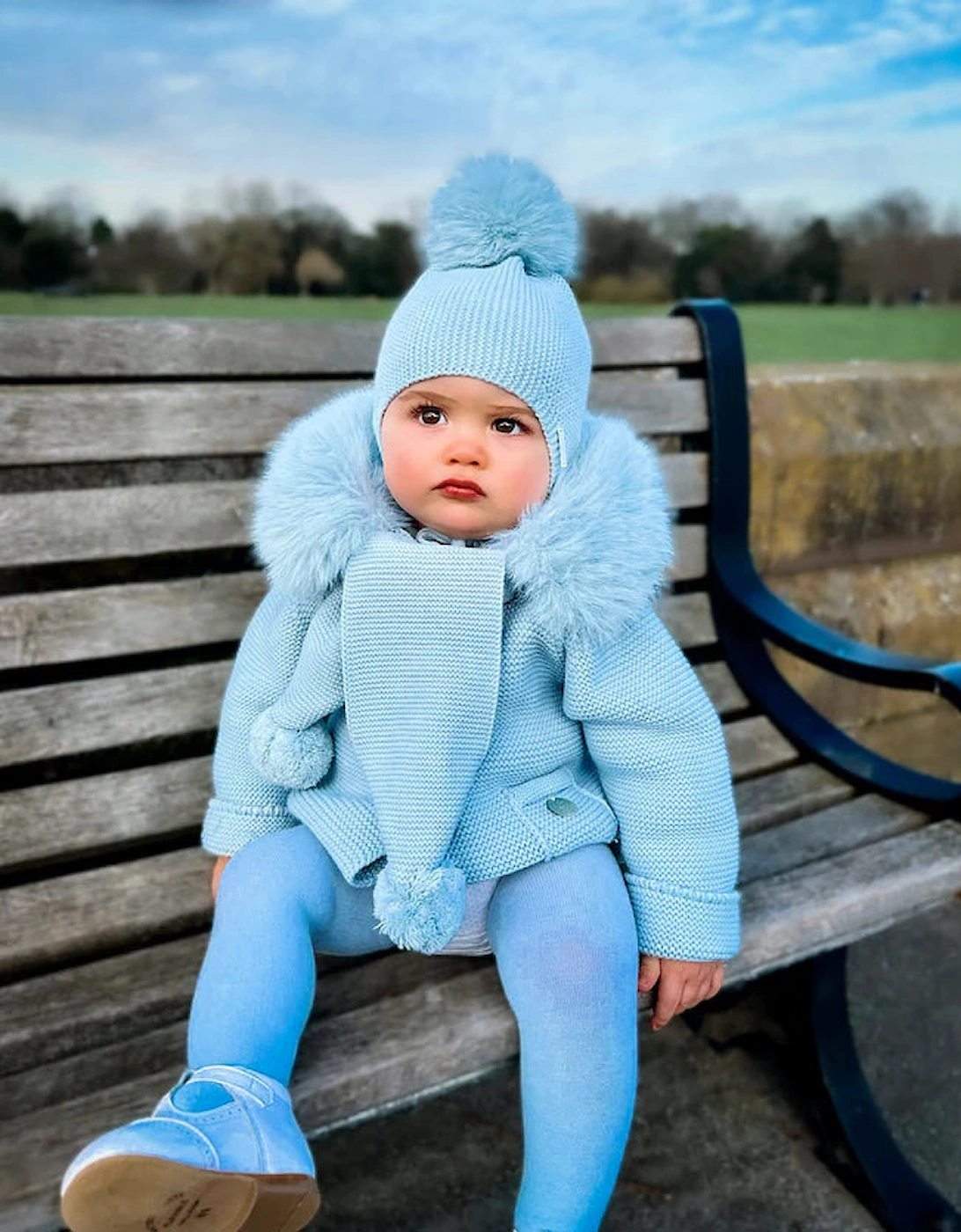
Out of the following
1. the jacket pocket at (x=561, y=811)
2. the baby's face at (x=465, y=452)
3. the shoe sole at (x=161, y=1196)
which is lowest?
the shoe sole at (x=161, y=1196)

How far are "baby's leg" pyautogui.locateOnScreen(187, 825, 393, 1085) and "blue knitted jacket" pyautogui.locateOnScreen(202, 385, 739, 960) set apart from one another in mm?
43

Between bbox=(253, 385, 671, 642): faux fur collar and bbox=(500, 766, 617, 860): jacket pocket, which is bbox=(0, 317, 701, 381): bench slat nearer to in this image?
bbox=(253, 385, 671, 642): faux fur collar

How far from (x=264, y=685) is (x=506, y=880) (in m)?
0.39

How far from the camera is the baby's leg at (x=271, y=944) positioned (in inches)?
47.6

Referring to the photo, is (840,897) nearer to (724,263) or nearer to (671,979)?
(671,979)

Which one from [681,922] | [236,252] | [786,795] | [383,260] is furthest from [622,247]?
[681,922]

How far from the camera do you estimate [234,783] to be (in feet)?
4.96

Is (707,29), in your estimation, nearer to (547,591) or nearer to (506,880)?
(547,591)

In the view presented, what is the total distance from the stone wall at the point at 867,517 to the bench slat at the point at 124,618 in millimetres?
1275

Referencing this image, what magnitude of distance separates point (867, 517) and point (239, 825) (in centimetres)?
186

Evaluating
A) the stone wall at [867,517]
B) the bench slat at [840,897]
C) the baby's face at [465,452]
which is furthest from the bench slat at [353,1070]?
the stone wall at [867,517]

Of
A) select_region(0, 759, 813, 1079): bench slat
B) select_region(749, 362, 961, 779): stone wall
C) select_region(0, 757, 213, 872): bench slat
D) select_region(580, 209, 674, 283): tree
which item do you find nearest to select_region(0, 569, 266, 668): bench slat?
select_region(0, 757, 213, 872): bench slat

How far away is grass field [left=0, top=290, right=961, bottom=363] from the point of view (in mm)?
2529

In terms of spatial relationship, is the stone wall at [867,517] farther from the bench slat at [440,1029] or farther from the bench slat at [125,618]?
the bench slat at [125,618]
